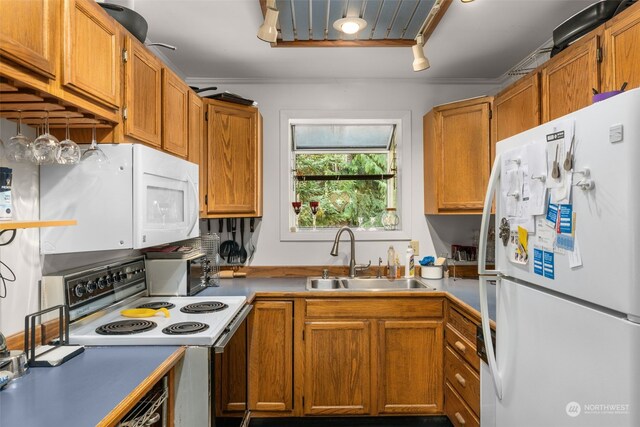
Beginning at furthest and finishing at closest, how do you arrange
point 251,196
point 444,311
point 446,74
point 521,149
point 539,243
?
point 446,74 → point 251,196 → point 444,311 → point 521,149 → point 539,243

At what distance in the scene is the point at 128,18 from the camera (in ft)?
5.59

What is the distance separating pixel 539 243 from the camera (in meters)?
1.09

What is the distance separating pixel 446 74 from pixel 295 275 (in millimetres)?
1998

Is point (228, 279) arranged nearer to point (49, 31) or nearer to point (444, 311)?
point (444, 311)

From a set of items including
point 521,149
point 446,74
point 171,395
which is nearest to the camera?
point 521,149

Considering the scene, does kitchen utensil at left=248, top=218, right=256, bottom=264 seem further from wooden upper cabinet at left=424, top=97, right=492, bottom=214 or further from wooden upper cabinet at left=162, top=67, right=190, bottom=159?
wooden upper cabinet at left=424, top=97, right=492, bottom=214

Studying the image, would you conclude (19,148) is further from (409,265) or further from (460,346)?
(409,265)

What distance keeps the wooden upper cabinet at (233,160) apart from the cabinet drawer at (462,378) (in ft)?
5.30

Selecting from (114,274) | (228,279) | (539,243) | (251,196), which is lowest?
(228,279)

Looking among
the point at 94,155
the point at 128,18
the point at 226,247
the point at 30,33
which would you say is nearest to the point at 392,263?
the point at 226,247

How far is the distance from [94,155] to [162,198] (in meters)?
0.37

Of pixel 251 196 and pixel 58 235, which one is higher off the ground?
pixel 251 196

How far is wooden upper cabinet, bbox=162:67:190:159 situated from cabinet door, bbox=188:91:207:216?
0.06 meters

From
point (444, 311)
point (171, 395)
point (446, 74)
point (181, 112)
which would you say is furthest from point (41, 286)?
point (446, 74)
